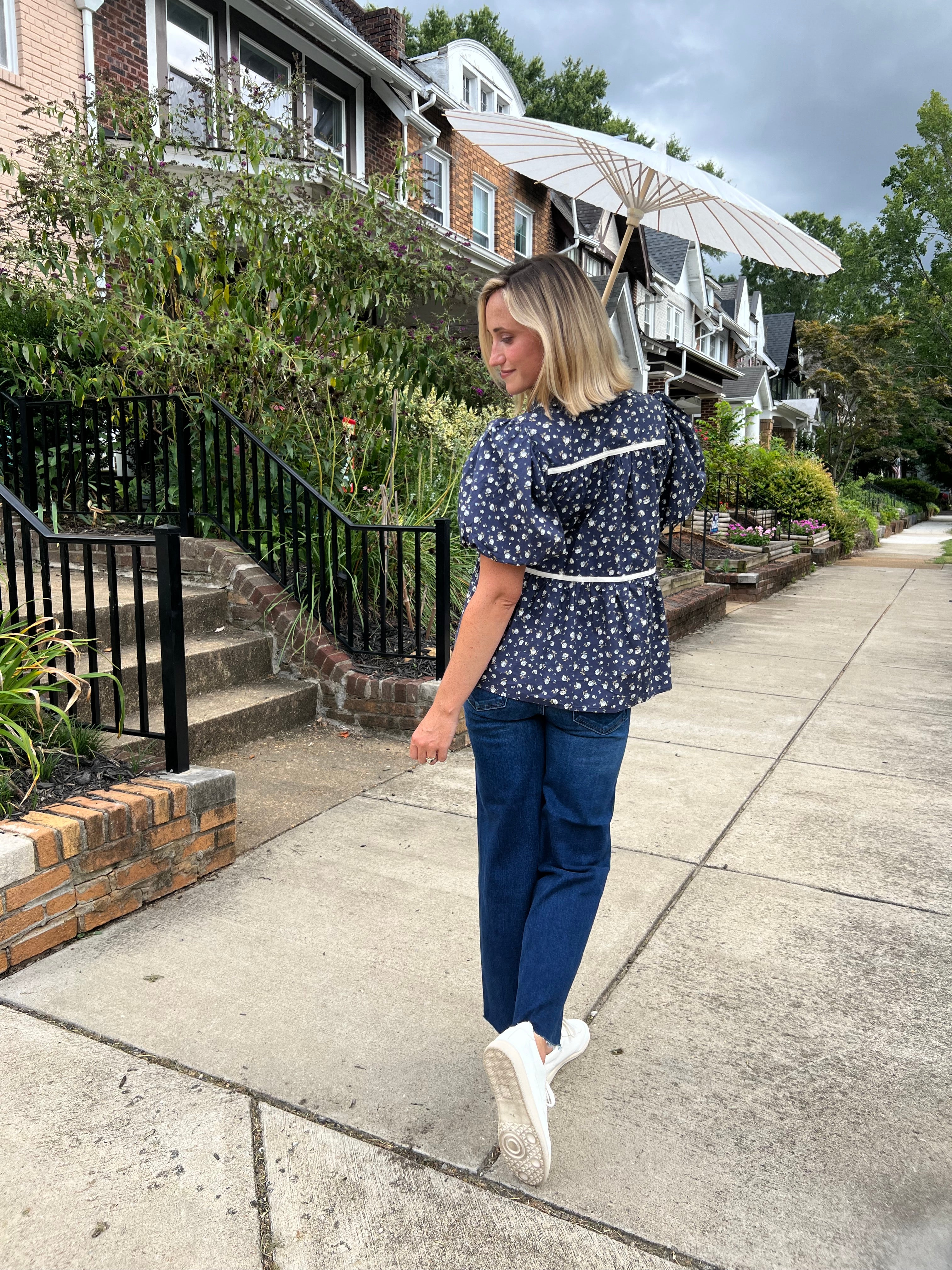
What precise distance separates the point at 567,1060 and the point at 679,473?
136 cm

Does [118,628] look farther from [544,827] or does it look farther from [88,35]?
[88,35]

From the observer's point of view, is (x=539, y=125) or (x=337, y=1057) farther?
(x=539, y=125)

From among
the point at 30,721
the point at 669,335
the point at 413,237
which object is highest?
the point at 669,335

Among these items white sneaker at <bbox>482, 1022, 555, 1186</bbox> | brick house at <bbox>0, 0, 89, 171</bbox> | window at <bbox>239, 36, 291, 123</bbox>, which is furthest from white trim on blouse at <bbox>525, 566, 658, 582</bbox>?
window at <bbox>239, 36, 291, 123</bbox>

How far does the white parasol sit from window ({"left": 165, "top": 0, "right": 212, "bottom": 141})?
29.5 feet

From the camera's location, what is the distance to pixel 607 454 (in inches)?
71.3

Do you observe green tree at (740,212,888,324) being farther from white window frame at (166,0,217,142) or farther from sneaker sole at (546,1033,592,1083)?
sneaker sole at (546,1033,592,1083)

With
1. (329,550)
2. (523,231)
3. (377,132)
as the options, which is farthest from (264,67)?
(329,550)

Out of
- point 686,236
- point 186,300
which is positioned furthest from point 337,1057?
point 186,300

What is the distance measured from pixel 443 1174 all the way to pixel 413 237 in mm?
5323

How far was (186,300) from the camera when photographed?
18.7ft

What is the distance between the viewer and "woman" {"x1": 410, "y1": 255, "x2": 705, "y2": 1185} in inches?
69.9

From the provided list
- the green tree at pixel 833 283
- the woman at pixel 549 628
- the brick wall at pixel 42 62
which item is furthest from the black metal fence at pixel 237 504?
the green tree at pixel 833 283

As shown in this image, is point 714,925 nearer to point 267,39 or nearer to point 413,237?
point 413,237
